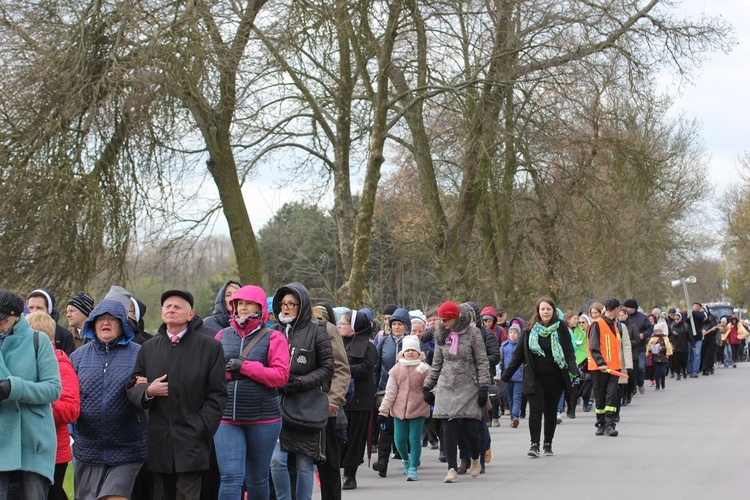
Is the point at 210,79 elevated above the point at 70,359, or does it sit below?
above

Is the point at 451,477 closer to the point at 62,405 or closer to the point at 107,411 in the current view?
the point at 107,411

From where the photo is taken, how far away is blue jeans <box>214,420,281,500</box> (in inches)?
285

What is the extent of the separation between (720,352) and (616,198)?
1418cm

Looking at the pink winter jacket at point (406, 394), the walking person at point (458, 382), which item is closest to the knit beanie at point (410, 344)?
the pink winter jacket at point (406, 394)

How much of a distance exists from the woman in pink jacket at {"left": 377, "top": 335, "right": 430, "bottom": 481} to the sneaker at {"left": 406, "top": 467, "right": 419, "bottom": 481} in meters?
0.05

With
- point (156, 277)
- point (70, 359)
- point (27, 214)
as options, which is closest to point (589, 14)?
point (156, 277)

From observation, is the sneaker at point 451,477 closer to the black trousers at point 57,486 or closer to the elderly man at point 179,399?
the elderly man at point 179,399

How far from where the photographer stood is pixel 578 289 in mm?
40281

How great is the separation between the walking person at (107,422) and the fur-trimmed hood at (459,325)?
16.1 ft

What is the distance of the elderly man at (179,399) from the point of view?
654cm

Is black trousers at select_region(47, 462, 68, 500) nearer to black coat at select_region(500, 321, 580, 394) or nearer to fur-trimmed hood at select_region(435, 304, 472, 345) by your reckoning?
fur-trimmed hood at select_region(435, 304, 472, 345)

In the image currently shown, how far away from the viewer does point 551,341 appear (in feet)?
39.8

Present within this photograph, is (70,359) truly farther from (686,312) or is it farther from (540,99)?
(686,312)

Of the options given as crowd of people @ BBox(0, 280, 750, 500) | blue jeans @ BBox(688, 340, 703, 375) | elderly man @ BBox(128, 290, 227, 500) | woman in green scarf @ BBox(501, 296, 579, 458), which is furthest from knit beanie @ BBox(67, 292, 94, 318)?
blue jeans @ BBox(688, 340, 703, 375)
